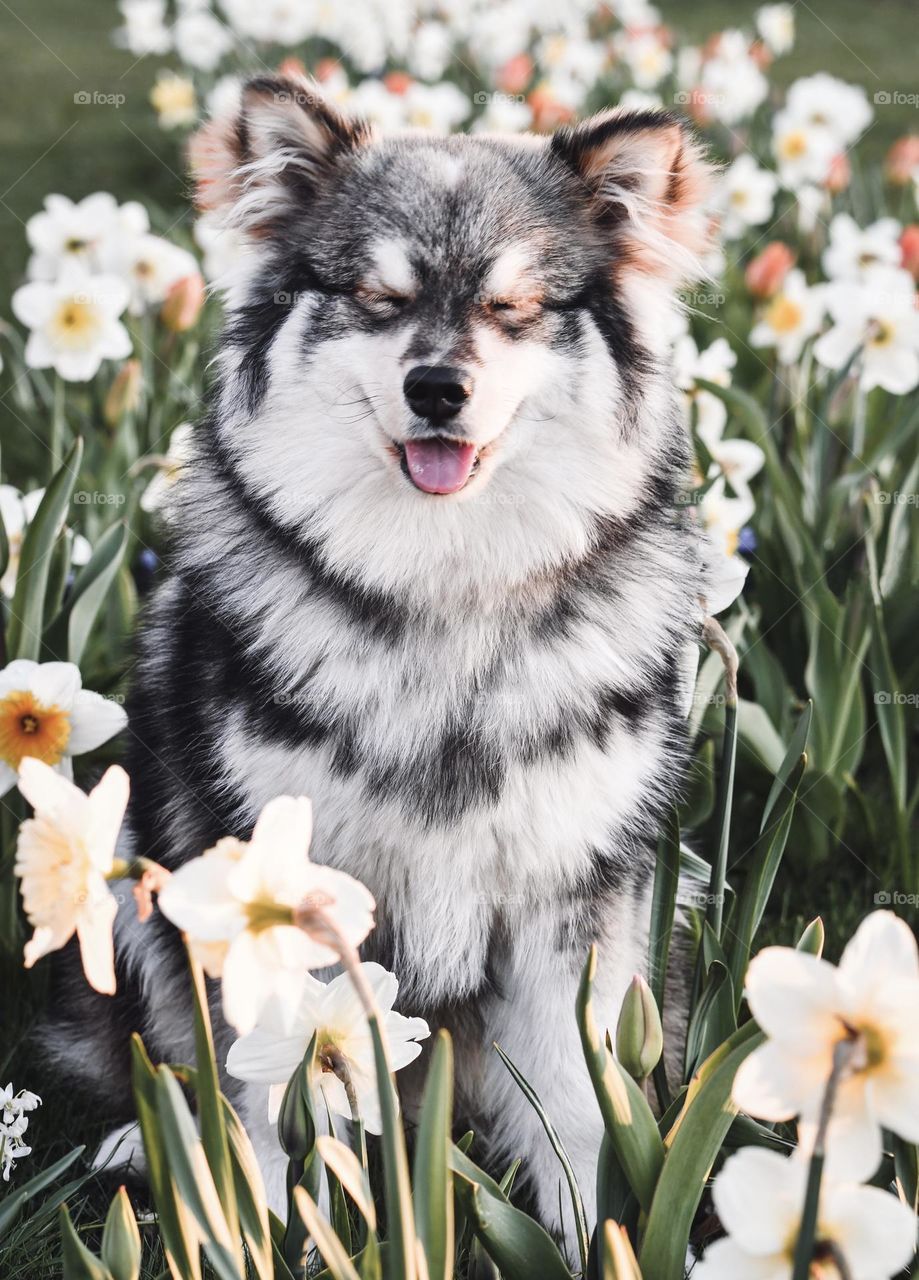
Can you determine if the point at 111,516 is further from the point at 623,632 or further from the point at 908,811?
the point at 908,811

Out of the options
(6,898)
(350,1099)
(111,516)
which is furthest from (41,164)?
(350,1099)

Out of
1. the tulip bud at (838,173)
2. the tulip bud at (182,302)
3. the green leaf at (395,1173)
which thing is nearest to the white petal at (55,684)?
the green leaf at (395,1173)

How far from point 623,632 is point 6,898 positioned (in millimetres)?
1324

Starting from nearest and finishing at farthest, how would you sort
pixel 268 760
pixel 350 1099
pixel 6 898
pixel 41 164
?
pixel 350 1099 → pixel 268 760 → pixel 6 898 → pixel 41 164

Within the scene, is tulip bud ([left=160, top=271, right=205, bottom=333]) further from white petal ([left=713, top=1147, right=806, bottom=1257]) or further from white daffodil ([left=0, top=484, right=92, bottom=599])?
white petal ([left=713, top=1147, right=806, bottom=1257])

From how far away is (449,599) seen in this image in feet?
6.52

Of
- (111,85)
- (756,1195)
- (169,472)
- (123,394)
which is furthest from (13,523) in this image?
(111,85)

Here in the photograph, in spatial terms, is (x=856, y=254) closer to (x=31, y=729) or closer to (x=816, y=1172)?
(x=31, y=729)

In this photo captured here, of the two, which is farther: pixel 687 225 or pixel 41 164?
pixel 41 164

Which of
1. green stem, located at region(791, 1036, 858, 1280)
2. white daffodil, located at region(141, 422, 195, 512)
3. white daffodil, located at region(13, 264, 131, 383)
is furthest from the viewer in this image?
white daffodil, located at region(13, 264, 131, 383)

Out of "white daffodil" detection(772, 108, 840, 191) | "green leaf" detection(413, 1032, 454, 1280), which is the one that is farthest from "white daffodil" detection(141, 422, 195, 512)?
"white daffodil" detection(772, 108, 840, 191)

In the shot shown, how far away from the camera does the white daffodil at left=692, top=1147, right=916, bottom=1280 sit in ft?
3.41

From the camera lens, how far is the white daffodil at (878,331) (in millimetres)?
3080

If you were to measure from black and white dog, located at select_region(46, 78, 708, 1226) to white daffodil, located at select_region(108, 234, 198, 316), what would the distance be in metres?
1.45
